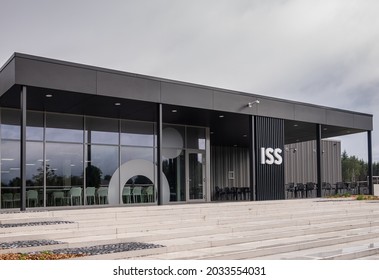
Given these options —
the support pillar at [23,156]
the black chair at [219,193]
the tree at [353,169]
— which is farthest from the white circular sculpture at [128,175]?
the tree at [353,169]

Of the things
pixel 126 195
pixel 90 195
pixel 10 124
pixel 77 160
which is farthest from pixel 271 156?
pixel 10 124

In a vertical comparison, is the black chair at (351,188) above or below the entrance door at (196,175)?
below

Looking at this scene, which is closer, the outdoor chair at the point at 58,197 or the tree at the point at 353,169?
the outdoor chair at the point at 58,197

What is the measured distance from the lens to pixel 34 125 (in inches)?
666

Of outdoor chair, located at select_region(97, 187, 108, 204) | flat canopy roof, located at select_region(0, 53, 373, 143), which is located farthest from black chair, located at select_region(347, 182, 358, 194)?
outdoor chair, located at select_region(97, 187, 108, 204)

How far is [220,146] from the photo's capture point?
31031 millimetres

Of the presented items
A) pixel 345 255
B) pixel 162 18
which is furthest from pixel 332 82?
pixel 345 255

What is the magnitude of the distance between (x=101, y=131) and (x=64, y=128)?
1.48 m

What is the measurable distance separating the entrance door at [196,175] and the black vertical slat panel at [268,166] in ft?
10.4

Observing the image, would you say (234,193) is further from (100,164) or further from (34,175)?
(34,175)

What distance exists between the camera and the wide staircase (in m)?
9.34

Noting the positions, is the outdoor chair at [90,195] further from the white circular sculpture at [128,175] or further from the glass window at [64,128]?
the glass window at [64,128]

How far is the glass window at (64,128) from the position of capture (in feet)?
56.4
